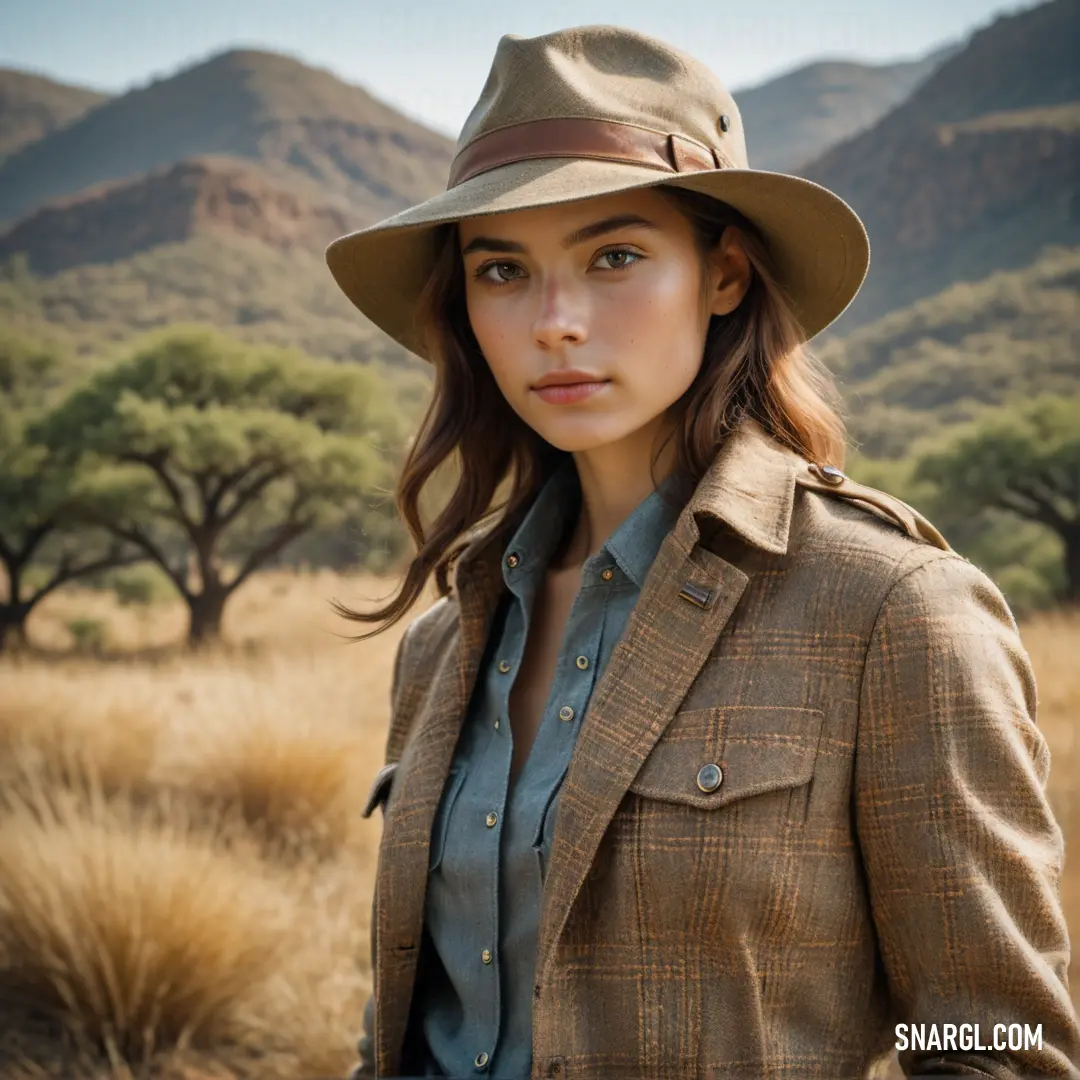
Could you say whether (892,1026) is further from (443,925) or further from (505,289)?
(505,289)

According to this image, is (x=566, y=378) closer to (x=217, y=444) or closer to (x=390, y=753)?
(x=390, y=753)

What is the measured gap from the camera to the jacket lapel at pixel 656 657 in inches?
56.1

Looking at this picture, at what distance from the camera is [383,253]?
2018mm

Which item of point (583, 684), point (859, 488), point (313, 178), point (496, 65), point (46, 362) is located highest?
point (313, 178)

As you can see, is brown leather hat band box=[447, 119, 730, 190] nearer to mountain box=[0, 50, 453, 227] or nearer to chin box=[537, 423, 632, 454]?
chin box=[537, 423, 632, 454]

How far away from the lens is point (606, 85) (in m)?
1.67

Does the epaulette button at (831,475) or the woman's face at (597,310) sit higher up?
the woman's face at (597,310)

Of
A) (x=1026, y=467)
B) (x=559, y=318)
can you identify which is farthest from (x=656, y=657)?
(x=1026, y=467)

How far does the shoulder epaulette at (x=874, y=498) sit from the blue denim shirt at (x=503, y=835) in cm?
25

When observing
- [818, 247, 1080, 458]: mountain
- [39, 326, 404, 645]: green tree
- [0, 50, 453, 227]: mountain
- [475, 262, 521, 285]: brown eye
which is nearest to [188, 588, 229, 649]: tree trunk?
[39, 326, 404, 645]: green tree

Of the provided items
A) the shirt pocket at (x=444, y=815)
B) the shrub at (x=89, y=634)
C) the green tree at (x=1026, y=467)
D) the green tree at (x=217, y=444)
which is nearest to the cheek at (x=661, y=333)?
the shirt pocket at (x=444, y=815)

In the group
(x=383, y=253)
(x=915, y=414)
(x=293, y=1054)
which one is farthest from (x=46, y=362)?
(x=915, y=414)

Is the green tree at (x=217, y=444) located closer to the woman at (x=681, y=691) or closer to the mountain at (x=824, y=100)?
the woman at (x=681, y=691)

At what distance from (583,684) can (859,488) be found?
50cm
